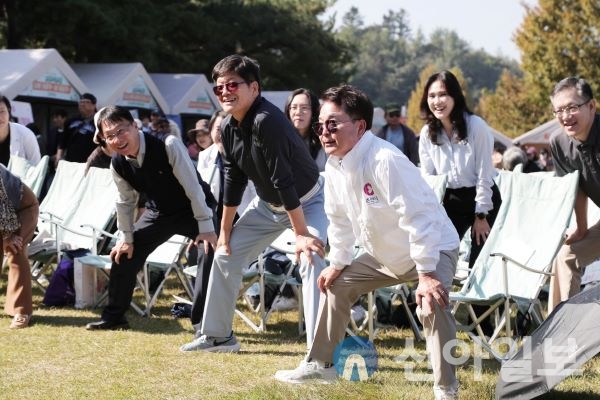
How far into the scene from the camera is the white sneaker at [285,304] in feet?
22.5

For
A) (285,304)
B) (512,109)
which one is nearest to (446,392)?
(285,304)

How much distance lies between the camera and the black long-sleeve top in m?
4.74

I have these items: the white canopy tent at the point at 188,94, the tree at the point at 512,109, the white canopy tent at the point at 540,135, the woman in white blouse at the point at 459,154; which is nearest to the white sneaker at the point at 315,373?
the woman in white blouse at the point at 459,154

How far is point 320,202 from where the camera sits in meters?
5.13

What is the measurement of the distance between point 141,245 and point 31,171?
3027 mm

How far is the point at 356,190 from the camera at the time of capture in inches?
151

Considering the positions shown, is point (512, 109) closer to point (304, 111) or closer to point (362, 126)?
point (304, 111)

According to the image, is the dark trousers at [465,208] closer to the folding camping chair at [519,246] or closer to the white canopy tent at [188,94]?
the folding camping chair at [519,246]

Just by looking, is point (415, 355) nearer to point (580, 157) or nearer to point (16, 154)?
point (580, 157)

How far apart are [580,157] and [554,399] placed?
1.66 m

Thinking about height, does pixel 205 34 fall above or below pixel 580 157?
above

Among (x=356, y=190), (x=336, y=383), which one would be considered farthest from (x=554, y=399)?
(x=356, y=190)

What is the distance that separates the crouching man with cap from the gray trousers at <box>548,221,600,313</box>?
2.21 m

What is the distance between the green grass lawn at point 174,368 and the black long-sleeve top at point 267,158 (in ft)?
3.19
